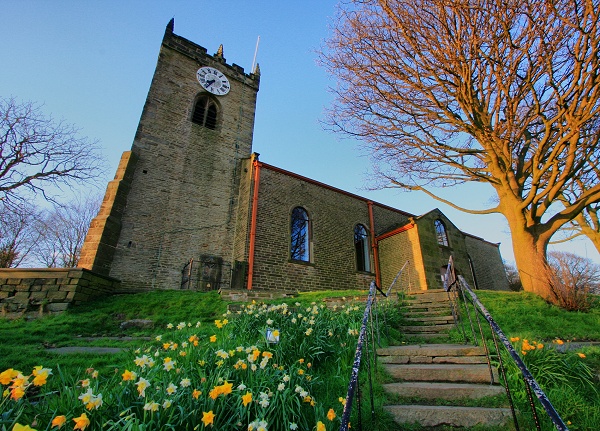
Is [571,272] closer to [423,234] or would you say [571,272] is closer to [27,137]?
[423,234]

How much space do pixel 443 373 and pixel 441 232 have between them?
1391cm

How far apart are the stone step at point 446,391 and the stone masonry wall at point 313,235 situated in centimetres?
868

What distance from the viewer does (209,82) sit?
55.3 ft

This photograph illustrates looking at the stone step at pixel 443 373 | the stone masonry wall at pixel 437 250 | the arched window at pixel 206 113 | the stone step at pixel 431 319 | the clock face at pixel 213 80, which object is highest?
the clock face at pixel 213 80

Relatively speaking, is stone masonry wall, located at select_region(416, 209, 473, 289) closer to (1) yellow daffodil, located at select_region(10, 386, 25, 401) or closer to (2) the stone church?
(2) the stone church

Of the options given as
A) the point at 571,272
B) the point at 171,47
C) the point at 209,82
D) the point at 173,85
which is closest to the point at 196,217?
the point at 173,85

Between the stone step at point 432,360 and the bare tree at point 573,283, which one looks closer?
the stone step at point 432,360

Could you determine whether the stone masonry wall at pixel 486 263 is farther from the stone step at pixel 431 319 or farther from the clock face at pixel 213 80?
the clock face at pixel 213 80

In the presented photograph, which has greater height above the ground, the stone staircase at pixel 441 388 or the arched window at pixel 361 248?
the arched window at pixel 361 248

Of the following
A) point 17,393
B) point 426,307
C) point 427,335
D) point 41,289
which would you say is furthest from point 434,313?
point 41,289

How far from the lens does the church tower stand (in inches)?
443

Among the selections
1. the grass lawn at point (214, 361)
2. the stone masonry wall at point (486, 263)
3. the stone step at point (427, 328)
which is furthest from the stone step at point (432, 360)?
the stone masonry wall at point (486, 263)

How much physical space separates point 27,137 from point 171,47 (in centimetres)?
804

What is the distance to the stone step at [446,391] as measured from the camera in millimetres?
3221
